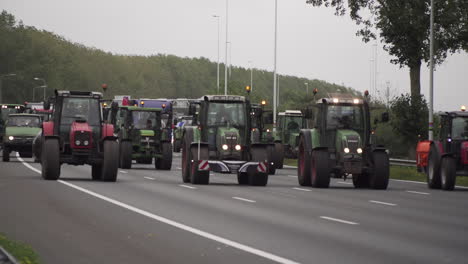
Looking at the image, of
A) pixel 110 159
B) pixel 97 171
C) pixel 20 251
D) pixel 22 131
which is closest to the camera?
pixel 20 251

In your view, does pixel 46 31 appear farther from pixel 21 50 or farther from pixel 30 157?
pixel 30 157

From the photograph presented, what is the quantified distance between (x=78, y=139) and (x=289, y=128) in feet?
80.6

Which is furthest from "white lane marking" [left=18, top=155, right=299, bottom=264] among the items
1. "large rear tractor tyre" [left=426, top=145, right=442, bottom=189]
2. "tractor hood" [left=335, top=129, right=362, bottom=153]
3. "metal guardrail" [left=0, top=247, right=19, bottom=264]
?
"large rear tractor tyre" [left=426, top=145, right=442, bottom=189]

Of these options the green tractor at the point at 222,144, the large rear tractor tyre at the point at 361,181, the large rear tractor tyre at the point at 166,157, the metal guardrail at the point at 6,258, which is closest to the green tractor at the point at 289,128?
the large rear tractor tyre at the point at 166,157

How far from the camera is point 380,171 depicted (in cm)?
3067

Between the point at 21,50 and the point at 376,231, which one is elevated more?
the point at 21,50

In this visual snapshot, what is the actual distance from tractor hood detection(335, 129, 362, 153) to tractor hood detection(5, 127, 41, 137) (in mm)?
20383

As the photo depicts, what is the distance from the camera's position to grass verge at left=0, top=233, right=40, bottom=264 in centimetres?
1238

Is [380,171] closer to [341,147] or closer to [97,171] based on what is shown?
[341,147]

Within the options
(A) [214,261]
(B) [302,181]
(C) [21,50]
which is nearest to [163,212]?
(A) [214,261]

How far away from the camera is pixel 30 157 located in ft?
175

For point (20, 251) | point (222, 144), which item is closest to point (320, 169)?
point (222, 144)

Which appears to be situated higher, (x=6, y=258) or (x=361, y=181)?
(x=361, y=181)

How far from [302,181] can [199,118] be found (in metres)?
3.57
